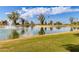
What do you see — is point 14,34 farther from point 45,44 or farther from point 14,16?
point 45,44

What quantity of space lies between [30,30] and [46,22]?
179 mm

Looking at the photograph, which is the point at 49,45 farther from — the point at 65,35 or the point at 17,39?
the point at 17,39

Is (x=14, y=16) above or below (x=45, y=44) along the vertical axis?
above

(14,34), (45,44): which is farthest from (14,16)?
(45,44)

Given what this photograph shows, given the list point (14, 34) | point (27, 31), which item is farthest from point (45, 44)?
point (14, 34)

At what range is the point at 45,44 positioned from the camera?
2.07m

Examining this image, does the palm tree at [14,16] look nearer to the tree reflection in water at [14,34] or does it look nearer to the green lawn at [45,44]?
the tree reflection in water at [14,34]

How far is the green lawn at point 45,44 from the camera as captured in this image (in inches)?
80.6

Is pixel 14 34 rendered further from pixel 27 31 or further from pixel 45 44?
pixel 45 44

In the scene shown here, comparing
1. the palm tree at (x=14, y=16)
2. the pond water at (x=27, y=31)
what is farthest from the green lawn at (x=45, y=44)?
the palm tree at (x=14, y=16)

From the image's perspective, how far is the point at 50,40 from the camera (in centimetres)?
209

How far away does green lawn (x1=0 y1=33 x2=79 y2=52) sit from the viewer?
6.72 ft

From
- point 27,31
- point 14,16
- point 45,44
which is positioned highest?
point 14,16

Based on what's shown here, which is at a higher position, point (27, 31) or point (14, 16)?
point (14, 16)
